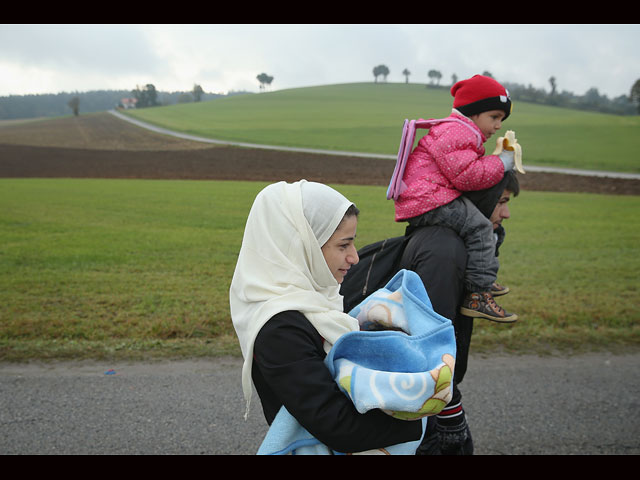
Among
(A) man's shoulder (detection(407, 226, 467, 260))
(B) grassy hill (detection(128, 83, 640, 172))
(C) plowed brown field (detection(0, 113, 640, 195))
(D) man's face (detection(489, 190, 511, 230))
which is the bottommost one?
(C) plowed brown field (detection(0, 113, 640, 195))

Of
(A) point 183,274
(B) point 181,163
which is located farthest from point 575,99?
(A) point 183,274

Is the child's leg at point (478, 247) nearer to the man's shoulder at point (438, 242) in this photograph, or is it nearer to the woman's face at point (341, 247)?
the man's shoulder at point (438, 242)

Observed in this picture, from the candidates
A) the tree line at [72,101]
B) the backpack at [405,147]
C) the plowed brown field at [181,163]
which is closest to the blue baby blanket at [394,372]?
the backpack at [405,147]

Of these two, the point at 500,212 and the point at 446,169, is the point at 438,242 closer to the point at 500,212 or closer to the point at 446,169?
the point at 446,169

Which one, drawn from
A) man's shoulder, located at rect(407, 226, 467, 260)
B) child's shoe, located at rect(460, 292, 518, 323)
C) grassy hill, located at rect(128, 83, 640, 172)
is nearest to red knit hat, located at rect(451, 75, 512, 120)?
man's shoulder, located at rect(407, 226, 467, 260)

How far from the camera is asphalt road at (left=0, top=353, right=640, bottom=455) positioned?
3340 mm

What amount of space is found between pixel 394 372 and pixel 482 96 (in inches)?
74.2

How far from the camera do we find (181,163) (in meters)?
26.9

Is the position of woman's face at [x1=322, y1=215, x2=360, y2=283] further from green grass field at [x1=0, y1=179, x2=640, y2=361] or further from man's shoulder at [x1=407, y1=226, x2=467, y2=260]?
green grass field at [x1=0, y1=179, x2=640, y2=361]

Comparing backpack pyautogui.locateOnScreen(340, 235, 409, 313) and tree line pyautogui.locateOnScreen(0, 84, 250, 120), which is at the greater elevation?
tree line pyautogui.locateOnScreen(0, 84, 250, 120)

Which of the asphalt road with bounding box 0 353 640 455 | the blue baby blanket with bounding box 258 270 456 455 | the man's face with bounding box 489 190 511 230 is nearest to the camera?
the blue baby blanket with bounding box 258 270 456 455

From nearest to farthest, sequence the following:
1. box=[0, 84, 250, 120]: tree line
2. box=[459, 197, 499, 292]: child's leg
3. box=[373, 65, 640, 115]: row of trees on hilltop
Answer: box=[459, 197, 499, 292]: child's leg < box=[0, 84, 250, 120]: tree line < box=[373, 65, 640, 115]: row of trees on hilltop

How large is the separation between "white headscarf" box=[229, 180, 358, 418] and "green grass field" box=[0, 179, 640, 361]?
3.27 metres
